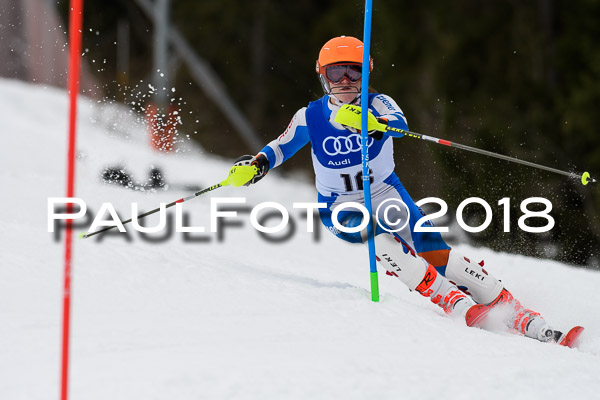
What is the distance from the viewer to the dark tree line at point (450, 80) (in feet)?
33.3

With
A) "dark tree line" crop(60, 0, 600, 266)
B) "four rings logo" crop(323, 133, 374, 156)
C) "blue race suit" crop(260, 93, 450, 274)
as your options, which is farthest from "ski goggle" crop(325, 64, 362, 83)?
"dark tree line" crop(60, 0, 600, 266)

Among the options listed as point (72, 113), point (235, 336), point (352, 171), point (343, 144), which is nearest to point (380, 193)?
point (352, 171)

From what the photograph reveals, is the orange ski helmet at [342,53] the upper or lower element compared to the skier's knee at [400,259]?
upper

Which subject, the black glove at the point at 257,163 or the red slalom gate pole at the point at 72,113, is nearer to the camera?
the red slalom gate pole at the point at 72,113

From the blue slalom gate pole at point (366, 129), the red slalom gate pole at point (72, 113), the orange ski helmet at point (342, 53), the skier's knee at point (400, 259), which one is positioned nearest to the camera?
the red slalom gate pole at point (72, 113)

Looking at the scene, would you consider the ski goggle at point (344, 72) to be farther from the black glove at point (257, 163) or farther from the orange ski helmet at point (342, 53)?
the black glove at point (257, 163)

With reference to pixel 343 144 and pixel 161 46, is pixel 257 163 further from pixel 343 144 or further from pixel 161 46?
pixel 161 46

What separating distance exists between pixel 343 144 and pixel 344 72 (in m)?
0.36

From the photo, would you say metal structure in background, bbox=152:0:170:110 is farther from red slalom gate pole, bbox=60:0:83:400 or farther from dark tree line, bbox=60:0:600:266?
red slalom gate pole, bbox=60:0:83:400

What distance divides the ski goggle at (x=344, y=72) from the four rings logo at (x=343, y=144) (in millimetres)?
284

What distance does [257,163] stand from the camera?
417 centimetres

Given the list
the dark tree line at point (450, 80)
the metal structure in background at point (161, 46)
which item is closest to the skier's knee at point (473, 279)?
the dark tree line at point (450, 80)

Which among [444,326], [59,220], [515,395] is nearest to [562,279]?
[444,326]

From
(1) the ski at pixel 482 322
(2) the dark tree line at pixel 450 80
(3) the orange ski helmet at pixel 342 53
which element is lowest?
(1) the ski at pixel 482 322
